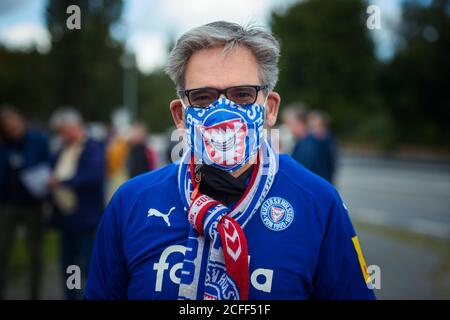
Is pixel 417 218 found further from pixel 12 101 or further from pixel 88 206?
pixel 12 101

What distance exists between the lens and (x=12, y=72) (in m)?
47.6

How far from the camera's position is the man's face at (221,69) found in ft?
5.91

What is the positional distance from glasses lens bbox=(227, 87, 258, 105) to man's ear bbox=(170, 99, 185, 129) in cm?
25

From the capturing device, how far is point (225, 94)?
1.81m

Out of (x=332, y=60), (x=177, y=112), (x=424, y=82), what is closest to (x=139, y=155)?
(x=177, y=112)

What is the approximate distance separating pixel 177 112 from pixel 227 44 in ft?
1.23

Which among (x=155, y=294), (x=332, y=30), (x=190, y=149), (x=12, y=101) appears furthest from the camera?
(x=12, y=101)

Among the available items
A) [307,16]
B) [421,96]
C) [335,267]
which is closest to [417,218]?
[335,267]

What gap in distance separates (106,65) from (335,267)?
43.1 m

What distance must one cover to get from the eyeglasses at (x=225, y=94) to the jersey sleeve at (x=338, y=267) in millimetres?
519

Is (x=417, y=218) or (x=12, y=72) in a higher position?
(x=12, y=72)

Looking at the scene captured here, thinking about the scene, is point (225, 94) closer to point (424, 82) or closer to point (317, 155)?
point (317, 155)

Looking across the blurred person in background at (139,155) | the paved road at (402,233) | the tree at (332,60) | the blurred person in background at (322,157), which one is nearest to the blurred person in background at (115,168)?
the blurred person in background at (139,155)

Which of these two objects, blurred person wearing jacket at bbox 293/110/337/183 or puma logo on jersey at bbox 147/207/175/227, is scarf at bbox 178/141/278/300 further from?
blurred person wearing jacket at bbox 293/110/337/183
